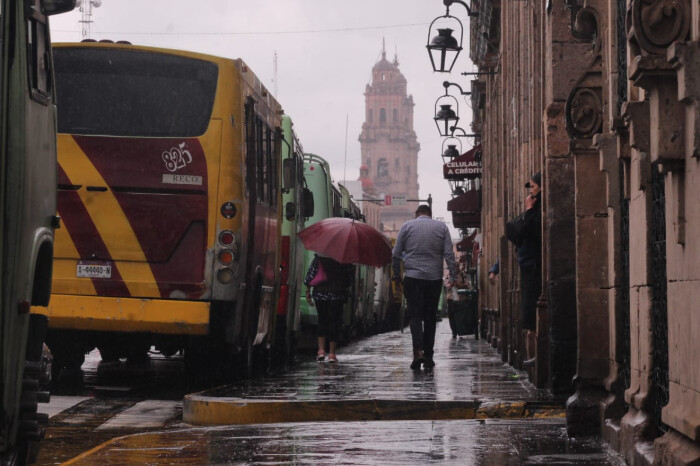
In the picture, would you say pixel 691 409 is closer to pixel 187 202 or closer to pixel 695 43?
pixel 695 43

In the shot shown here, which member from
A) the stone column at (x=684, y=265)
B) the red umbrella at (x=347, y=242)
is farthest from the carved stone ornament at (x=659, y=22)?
the red umbrella at (x=347, y=242)

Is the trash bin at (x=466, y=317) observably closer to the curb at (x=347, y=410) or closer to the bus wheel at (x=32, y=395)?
the curb at (x=347, y=410)

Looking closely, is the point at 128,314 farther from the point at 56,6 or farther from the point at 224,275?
the point at 56,6

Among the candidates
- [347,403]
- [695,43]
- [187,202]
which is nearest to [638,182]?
[695,43]

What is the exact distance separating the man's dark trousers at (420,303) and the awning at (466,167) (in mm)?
21732

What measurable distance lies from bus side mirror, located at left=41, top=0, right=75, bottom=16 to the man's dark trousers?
31.5 feet

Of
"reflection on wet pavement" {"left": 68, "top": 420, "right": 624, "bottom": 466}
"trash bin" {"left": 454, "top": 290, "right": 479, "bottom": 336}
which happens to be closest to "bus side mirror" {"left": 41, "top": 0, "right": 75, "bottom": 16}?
"reflection on wet pavement" {"left": 68, "top": 420, "right": 624, "bottom": 466}

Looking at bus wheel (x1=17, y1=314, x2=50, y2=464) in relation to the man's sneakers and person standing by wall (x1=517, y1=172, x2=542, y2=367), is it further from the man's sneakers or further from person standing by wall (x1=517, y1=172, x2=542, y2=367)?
the man's sneakers

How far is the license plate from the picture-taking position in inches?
518

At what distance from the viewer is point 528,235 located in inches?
518

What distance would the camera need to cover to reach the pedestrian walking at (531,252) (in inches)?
516

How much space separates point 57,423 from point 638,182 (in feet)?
17.4

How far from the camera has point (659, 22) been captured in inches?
220

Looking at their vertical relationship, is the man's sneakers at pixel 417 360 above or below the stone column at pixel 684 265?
below
